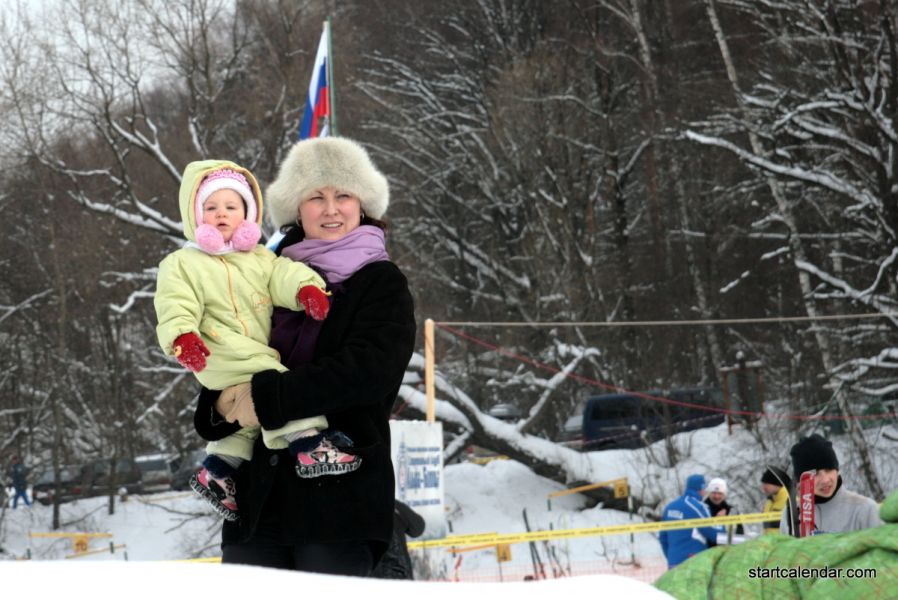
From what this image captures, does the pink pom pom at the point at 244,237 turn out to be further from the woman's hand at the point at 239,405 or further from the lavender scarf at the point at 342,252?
the woman's hand at the point at 239,405

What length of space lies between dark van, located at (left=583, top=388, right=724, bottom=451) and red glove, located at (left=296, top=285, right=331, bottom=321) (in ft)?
53.7

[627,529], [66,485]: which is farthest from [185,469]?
A: [627,529]

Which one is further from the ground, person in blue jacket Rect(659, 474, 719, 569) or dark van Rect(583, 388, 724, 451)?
dark van Rect(583, 388, 724, 451)

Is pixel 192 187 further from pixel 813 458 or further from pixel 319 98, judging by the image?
pixel 319 98

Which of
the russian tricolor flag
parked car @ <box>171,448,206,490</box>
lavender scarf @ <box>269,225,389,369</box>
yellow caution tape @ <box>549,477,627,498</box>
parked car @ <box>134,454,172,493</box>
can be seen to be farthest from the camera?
parked car @ <box>134,454,172,493</box>

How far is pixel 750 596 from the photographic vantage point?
2.12 metres

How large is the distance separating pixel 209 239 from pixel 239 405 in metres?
0.38

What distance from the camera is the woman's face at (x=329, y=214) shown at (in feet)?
9.38

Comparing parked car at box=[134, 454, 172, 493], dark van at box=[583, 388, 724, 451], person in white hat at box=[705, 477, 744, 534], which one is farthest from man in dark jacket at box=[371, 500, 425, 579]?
parked car at box=[134, 454, 172, 493]

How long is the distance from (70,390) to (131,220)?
417 inches

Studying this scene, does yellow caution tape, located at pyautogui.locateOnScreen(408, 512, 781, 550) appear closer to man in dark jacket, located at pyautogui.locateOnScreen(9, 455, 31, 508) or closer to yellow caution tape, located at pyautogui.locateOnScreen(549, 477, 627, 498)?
yellow caution tape, located at pyautogui.locateOnScreen(549, 477, 627, 498)

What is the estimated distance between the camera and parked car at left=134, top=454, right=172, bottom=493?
1064 inches

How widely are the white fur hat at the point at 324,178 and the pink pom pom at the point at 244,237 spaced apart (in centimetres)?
21

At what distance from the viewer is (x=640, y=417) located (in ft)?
64.1
